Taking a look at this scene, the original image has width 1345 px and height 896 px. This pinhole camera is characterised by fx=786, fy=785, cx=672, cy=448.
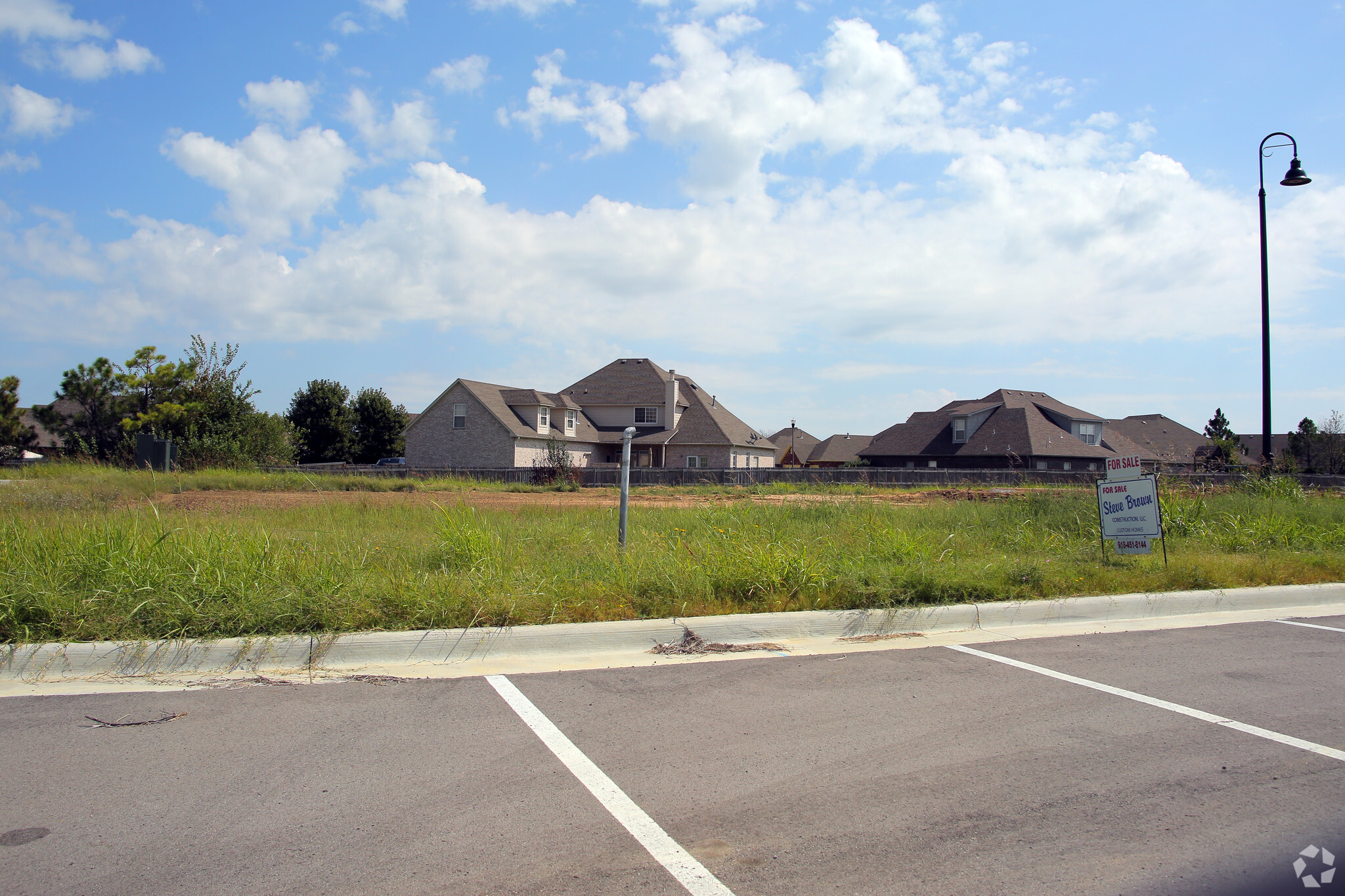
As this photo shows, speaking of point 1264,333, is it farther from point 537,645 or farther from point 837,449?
point 837,449

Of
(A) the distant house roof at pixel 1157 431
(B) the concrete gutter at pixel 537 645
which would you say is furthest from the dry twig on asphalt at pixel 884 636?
(A) the distant house roof at pixel 1157 431

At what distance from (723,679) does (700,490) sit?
2182 cm

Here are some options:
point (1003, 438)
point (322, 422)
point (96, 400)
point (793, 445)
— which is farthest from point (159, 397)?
point (793, 445)

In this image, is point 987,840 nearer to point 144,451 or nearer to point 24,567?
point 24,567

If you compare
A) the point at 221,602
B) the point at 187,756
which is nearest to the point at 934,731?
the point at 187,756

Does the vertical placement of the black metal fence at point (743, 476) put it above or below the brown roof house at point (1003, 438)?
below

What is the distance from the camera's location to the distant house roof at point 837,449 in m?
82.9

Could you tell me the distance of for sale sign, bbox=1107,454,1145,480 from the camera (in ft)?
29.0

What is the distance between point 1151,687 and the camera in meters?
5.23

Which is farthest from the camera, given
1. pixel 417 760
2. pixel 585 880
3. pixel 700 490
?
pixel 700 490

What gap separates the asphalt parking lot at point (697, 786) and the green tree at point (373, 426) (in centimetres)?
6344

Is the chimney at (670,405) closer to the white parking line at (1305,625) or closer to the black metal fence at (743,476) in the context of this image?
the black metal fence at (743,476)

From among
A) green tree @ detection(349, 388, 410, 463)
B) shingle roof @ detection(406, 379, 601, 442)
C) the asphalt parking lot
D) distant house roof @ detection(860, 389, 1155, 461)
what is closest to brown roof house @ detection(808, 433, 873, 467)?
distant house roof @ detection(860, 389, 1155, 461)

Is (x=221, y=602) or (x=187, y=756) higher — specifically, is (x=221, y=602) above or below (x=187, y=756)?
above
